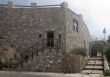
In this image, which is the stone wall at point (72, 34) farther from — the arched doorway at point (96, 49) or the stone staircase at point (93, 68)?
the arched doorway at point (96, 49)

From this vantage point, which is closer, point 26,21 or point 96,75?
A: point 96,75

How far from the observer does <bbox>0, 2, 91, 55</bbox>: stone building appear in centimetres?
3634

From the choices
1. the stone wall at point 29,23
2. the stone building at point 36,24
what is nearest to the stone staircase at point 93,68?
the stone building at point 36,24

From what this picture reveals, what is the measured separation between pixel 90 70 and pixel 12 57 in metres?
9.19

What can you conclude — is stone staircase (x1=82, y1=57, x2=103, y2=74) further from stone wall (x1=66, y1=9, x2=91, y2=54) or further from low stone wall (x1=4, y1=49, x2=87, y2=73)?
stone wall (x1=66, y1=9, x2=91, y2=54)

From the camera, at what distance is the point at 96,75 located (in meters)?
27.3

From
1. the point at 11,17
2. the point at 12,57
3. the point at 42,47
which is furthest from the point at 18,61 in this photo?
the point at 11,17

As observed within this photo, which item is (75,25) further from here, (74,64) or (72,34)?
(74,64)

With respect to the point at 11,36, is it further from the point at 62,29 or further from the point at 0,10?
the point at 62,29

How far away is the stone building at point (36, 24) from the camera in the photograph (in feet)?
119

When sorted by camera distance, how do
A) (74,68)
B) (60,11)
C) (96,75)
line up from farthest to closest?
(60,11) → (74,68) → (96,75)

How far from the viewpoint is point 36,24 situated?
1453 inches

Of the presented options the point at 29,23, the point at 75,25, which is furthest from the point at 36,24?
the point at 75,25

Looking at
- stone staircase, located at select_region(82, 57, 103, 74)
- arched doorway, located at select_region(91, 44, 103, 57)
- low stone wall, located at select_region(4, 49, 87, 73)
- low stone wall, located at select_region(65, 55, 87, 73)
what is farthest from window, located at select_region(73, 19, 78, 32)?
low stone wall, located at select_region(65, 55, 87, 73)
